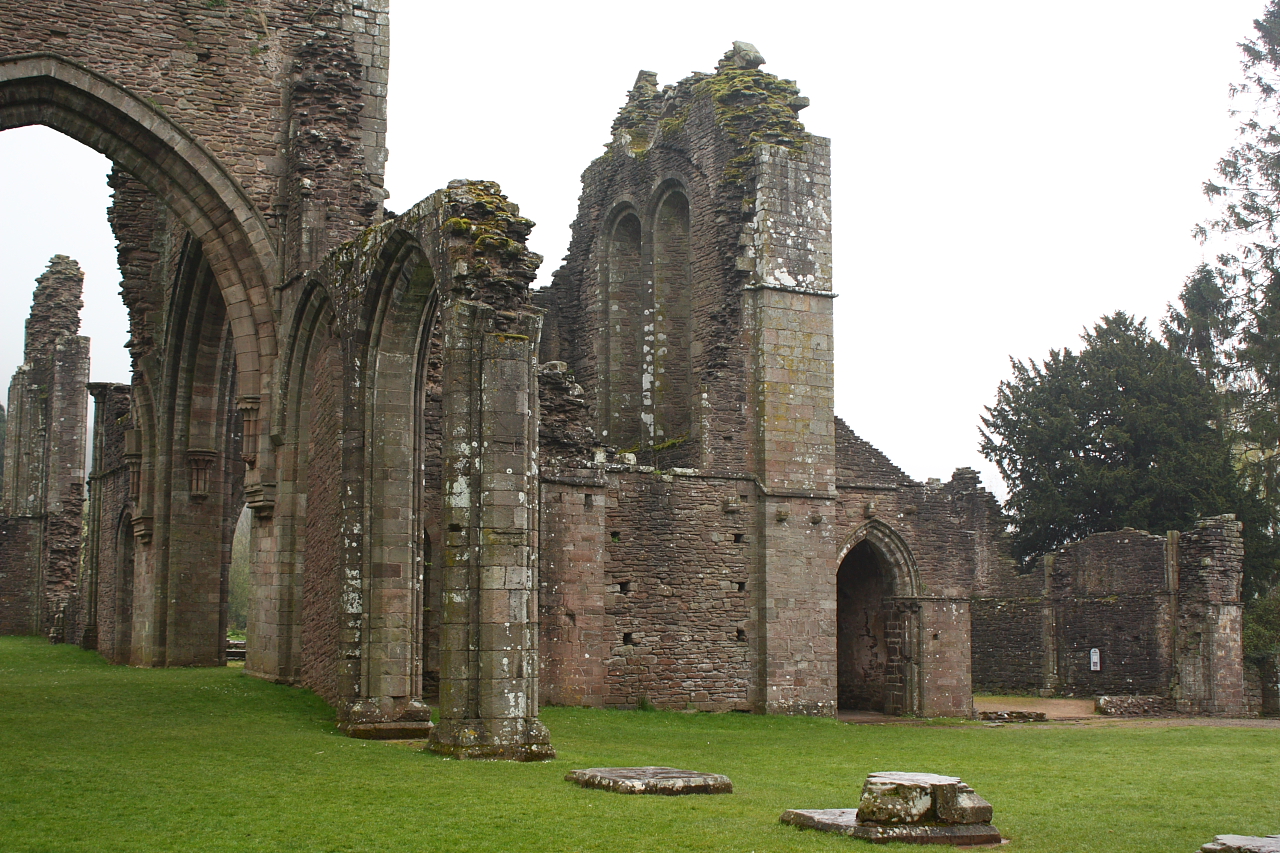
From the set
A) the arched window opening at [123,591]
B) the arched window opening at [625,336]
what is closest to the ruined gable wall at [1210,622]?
the arched window opening at [625,336]

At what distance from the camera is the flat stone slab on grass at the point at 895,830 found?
692 centimetres

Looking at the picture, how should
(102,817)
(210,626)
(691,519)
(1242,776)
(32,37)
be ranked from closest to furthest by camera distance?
(102,817)
(1242,776)
(32,37)
(691,519)
(210,626)

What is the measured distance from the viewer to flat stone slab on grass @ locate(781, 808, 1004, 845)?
6.92 m

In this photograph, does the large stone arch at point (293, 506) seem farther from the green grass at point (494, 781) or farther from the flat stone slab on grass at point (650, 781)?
the flat stone slab on grass at point (650, 781)

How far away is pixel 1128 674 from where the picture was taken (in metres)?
26.0

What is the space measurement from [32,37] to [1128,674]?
21347mm

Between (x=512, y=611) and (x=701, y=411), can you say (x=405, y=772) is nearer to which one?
(x=512, y=611)

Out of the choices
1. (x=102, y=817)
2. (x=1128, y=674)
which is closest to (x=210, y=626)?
(x=102, y=817)

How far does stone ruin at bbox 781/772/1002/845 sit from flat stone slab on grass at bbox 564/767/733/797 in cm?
131

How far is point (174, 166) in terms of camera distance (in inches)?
659

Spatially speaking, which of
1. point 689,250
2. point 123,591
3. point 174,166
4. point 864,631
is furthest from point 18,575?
point 864,631

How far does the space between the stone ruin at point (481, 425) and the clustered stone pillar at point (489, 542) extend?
1.0 inches

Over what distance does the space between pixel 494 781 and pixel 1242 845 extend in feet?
15.3

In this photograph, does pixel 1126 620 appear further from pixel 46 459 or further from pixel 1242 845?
pixel 46 459
